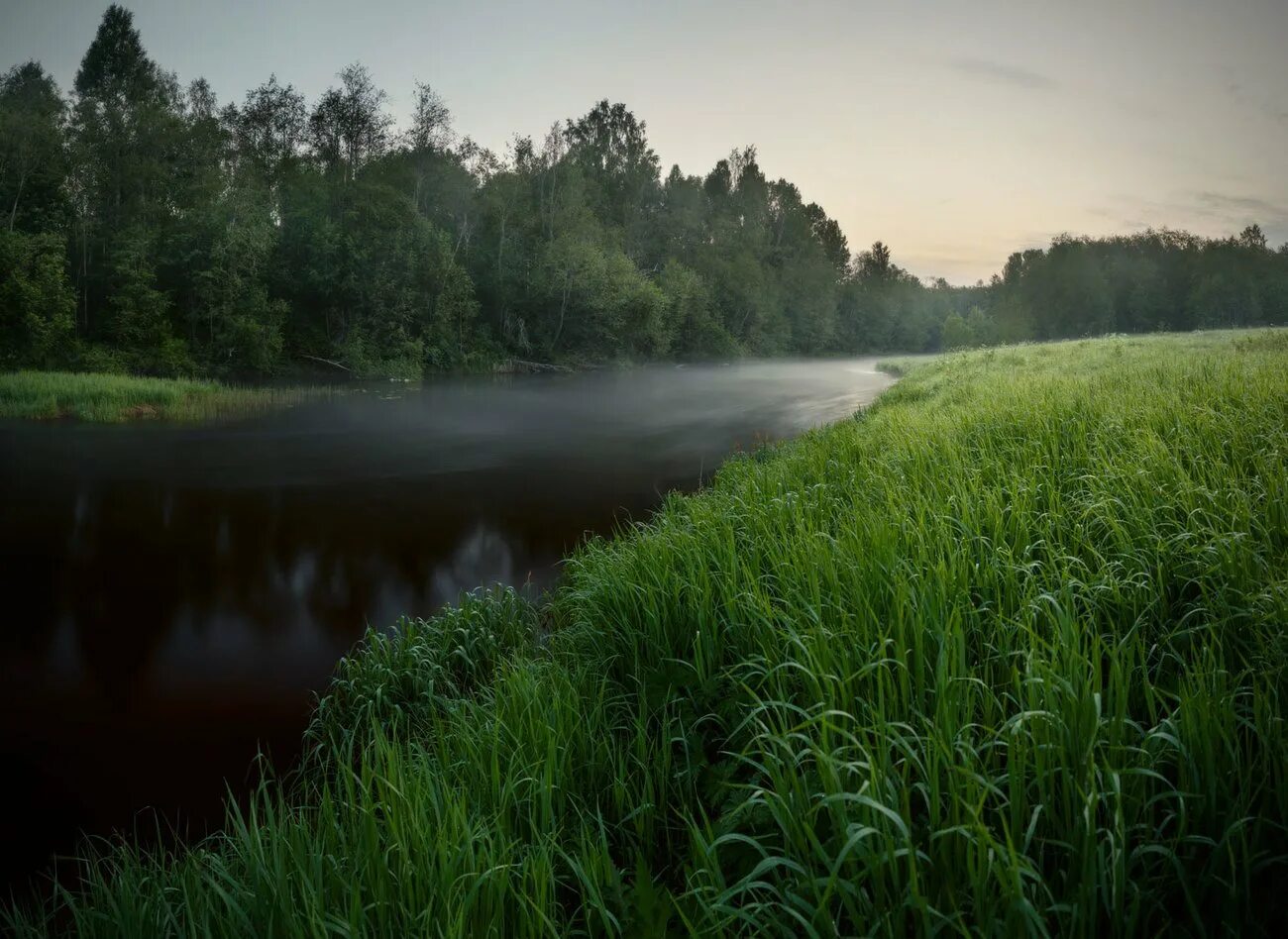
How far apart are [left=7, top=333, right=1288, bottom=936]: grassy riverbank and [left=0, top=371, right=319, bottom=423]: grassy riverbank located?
25.5 metres


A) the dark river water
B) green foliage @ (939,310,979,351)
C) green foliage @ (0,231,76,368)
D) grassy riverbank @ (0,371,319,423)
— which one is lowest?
the dark river water

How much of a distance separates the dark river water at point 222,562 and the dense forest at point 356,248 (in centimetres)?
1929

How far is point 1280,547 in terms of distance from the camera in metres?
3.75

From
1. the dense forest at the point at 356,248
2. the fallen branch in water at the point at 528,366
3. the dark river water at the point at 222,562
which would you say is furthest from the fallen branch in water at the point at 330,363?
the dark river water at the point at 222,562

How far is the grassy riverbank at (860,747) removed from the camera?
2.09 meters

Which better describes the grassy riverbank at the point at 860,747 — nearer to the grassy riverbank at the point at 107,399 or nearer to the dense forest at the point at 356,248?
the grassy riverbank at the point at 107,399

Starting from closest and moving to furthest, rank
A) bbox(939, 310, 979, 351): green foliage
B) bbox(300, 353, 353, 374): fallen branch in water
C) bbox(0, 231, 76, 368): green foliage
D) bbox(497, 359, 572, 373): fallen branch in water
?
1. bbox(0, 231, 76, 368): green foliage
2. bbox(300, 353, 353, 374): fallen branch in water
3. bbox(497, 359, 572, 373): fallen branch in water
4. bbox(939, 310, 979, 351): green foliage

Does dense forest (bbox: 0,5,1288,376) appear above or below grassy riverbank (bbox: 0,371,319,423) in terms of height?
above

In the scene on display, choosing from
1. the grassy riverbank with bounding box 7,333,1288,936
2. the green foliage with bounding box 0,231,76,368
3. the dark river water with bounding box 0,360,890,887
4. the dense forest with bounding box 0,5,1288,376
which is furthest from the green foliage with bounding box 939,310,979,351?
the grassy riverbank with bounding box 7,333,1288,936

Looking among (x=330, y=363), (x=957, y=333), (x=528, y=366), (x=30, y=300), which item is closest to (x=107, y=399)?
(x=30, y=300)

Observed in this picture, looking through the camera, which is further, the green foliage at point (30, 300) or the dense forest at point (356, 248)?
the dense forest at point (356, 248)

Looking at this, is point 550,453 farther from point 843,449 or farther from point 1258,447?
point 1258,447

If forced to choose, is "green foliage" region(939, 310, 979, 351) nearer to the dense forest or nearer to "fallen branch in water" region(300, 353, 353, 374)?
the dense forest

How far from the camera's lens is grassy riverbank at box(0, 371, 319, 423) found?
24.6 m
